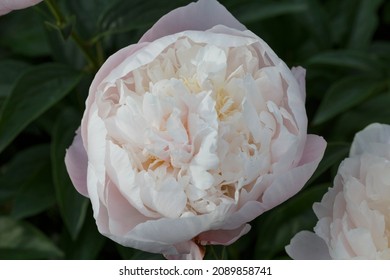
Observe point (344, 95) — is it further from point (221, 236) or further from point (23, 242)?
point (23, 242)

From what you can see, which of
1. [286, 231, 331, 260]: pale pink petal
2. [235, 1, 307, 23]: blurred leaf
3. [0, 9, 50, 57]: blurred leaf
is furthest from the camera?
[0, 9, 50, 57]: blurred leaf

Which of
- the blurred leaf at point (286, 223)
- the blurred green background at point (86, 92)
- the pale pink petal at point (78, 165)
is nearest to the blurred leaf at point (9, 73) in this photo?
the blurred green background at point (86, 92)

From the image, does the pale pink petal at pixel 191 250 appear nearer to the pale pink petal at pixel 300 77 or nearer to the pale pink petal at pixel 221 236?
the pale pink petal at pixel 221 236

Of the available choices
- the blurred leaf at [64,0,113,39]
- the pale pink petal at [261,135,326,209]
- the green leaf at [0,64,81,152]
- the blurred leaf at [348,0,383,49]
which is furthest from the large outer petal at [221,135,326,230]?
the blurred leaf at [348,0,383,49]

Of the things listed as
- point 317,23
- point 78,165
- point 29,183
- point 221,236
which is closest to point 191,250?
point 221,236

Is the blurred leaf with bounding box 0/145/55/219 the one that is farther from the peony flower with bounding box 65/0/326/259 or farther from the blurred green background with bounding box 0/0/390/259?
the peony flower with bounding box 65/0/326/259

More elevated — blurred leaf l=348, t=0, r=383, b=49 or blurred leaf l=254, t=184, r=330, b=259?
blurred leaf l=348, t=0, r=383, b=49
